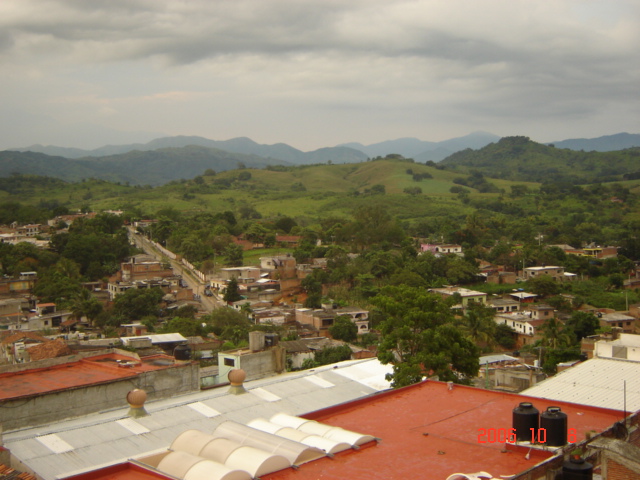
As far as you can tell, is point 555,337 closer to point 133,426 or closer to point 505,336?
point 505,336

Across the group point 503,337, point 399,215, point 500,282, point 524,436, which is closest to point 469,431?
point 524,436

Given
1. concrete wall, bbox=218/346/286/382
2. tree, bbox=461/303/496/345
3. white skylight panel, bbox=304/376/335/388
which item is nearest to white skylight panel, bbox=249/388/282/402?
white skylight panel, bbox=304/376/335/388

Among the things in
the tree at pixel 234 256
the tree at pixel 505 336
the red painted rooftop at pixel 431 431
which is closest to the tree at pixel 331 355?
the red painted rooftop at pixel 431 431

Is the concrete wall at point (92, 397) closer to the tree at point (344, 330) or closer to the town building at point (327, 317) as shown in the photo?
the tree at point (344, 330)

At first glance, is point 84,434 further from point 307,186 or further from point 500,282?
point 307,186

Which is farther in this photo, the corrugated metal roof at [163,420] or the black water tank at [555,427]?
the corrugated metal roof at [163,420]

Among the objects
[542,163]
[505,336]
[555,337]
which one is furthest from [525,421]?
[542,163]

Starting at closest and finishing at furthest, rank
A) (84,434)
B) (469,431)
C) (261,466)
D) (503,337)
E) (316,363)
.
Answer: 1. (261,466)
2. (469,431)
3. (84,434)
4. (316,363)
5. (503,337)
